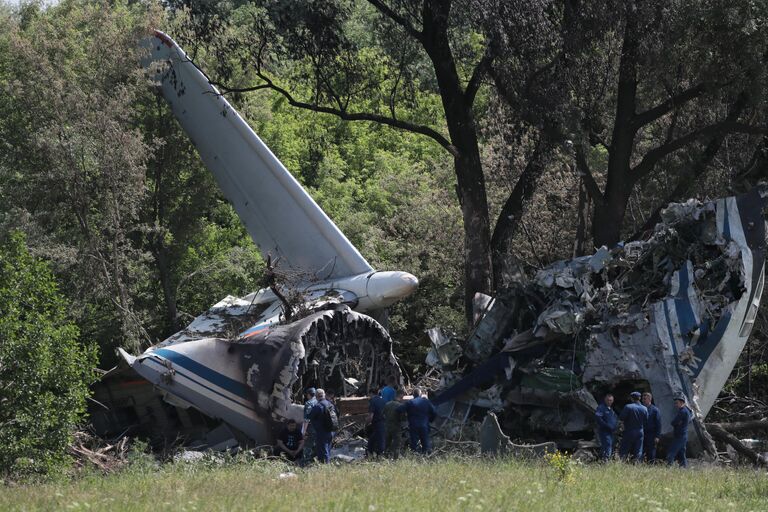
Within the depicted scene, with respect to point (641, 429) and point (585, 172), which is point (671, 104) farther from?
point (641, 429)

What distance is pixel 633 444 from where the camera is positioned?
15281 millimetres

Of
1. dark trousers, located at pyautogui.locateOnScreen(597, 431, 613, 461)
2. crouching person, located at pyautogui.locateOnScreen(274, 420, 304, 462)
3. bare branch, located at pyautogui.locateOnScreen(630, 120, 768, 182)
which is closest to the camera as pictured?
dark trousers, located at pyautogui.locateOnScreen(597, 431, 613, 461)

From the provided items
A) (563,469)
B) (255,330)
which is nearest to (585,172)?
(255,330)

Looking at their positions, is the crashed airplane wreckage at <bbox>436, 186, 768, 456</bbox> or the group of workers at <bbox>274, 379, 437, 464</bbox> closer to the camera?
the crashed airplane wreckage at <bbox>436, 186, 768, 456</bbox>

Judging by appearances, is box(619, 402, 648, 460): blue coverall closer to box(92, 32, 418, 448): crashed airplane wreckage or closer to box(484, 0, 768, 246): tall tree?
box(92, 32, 418, 448): crashed airplane wreckage

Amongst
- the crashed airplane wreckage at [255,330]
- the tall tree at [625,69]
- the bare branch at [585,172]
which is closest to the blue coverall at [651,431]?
the crashed airplane wreckage at [255,330]

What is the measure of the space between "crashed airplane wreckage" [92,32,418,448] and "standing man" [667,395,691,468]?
6.51 meters

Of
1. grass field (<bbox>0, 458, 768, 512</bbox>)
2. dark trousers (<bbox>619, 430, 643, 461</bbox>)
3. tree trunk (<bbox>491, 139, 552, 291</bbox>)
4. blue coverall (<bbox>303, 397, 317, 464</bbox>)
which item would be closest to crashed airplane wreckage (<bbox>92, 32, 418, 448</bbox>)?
blue coverall (<bbox>303, 397, 317, 464</bbox>)

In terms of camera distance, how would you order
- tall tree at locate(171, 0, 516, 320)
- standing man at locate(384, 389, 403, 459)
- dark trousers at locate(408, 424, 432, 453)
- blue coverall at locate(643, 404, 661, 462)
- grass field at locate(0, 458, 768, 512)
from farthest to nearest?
tall tree at locate(171, 0, 516, 320)
standing man at locate(384, 389, 403, 459)
dark trousers at locate(408, 424, 432, 453)
blue coverall at locate(643, 404, 661, 462)
grass field at locate(0, 458, 768, 512)

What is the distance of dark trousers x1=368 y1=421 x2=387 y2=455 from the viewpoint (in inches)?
674

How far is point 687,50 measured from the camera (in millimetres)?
23344

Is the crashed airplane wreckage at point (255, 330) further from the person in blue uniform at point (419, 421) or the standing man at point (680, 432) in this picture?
the standing man at point (680, 432)

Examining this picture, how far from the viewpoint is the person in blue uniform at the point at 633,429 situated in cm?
1520

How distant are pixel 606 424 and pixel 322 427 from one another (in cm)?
435
